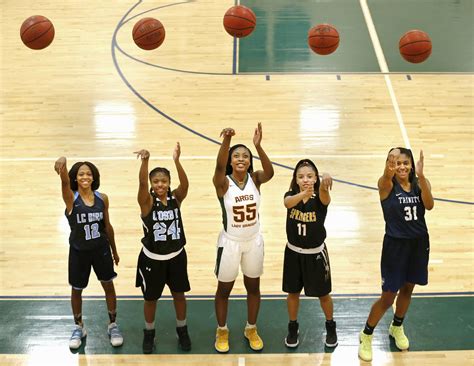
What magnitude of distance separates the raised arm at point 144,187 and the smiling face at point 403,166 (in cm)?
197

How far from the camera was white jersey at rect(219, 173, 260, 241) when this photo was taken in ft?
18.9

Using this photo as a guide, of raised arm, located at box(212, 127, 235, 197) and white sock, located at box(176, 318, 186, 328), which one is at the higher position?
raised arm, located at box(212, 127, 235, 197)

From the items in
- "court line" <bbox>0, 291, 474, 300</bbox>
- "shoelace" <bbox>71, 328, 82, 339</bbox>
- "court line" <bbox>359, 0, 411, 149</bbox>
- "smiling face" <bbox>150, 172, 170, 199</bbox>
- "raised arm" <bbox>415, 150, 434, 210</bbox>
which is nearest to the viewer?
"raised arm" <bbox>415, 150, 434, 210</bbox>

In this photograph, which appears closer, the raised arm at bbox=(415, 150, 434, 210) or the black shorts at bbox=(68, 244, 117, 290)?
the raised arm at bbox=(415, 150, 434, 210)

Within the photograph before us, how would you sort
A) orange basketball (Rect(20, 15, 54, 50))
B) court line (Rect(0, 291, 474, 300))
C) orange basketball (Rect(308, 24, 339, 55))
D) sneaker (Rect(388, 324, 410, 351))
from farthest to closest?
orange basketball (Rect(308, 24, 339, 55)) → orange basketball (Rect(20, 15, 54, 50)) → court line (Rect(0, 291, 474, 300)) → sneaker (Rect(388, 324, 410, 351))

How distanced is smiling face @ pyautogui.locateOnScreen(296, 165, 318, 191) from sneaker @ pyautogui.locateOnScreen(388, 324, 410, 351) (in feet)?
5.11

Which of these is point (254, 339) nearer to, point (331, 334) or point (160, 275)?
point (331, 334)

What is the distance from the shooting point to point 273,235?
26.8 feet

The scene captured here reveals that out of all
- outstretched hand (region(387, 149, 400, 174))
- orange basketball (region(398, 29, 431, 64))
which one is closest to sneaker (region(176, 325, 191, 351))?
outstretched hand (region(387, 149, 400, 174))

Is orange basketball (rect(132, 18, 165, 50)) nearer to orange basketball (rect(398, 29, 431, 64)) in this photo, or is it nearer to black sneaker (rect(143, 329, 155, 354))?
orange basketball (rect(398, 29, 431, 64))

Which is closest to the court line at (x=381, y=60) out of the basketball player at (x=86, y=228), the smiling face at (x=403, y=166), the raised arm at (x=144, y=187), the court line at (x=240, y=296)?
the court line at (x=240, y=296)

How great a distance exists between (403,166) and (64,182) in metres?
2.69

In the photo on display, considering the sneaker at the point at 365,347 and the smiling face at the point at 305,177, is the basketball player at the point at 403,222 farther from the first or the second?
the smiling face at the point at 305,177

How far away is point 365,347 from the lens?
596cm
